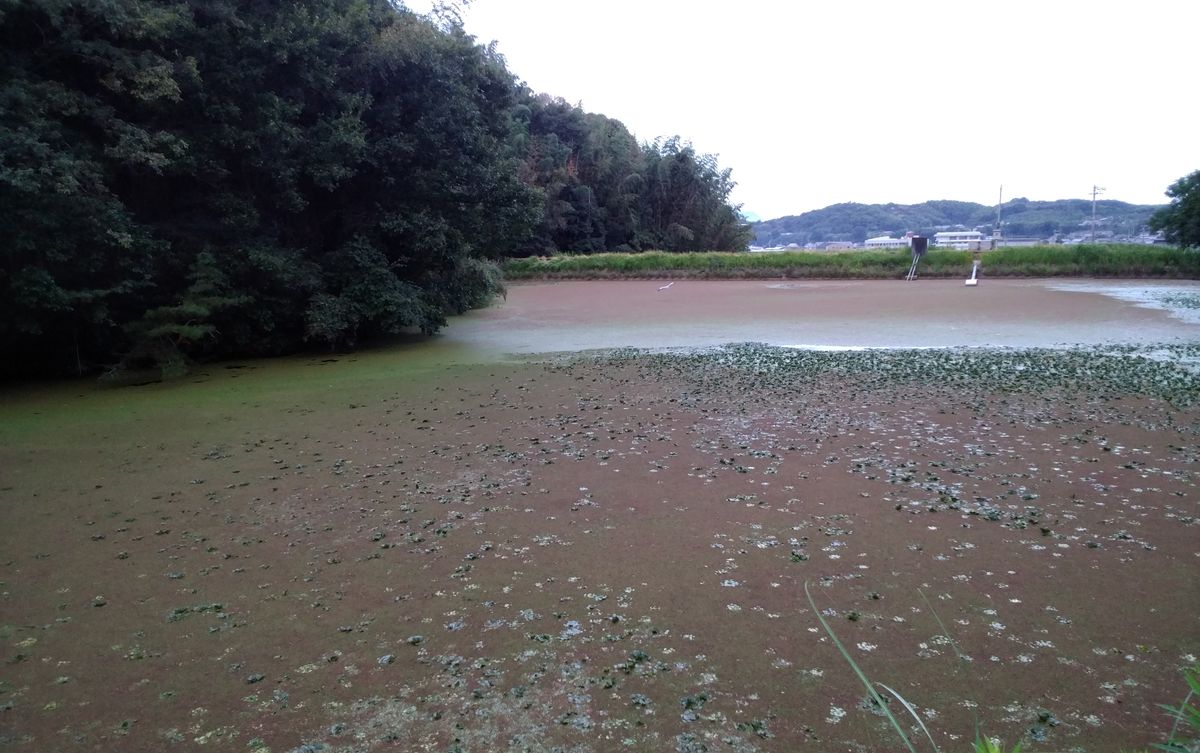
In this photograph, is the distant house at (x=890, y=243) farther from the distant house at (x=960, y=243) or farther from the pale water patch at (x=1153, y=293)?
the pale water patch at (x=1153, y=293)

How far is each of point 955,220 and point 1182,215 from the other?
21526 mm

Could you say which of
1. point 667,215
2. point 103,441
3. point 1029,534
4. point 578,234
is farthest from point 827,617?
point 667,215

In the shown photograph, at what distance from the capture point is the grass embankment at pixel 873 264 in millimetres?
19328

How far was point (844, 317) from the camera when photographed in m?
12.7

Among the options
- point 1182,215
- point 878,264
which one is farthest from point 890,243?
point 1182,215

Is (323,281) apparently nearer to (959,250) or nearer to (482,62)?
(482,62)

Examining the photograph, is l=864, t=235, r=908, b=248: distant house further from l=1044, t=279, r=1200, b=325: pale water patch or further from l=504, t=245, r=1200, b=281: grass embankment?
l=1044, t=279, r=1200, b=325: pale water patch

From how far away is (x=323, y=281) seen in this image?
9.71 m

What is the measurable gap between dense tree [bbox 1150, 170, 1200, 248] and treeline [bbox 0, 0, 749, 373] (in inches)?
640

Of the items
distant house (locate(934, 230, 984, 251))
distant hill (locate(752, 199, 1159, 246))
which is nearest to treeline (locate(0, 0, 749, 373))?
distant house (locate(934, 230, 984, 251))

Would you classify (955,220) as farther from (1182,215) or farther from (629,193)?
(1182,215)

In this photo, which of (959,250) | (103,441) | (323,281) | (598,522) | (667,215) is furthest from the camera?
(667,215)

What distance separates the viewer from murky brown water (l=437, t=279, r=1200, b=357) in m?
10.1

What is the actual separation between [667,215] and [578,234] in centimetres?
448
